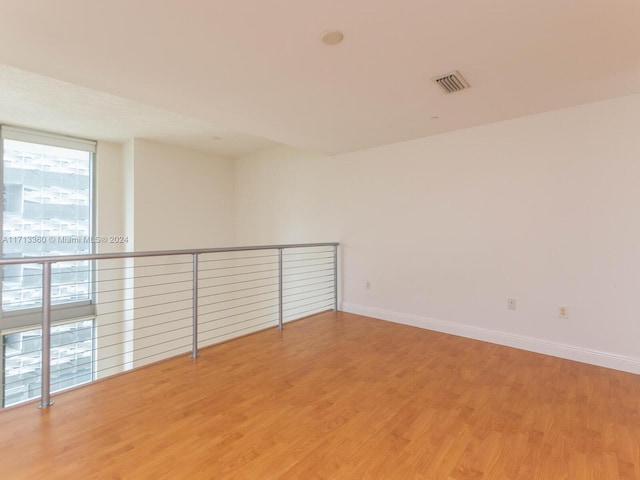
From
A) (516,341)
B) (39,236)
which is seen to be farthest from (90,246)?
(516,341)

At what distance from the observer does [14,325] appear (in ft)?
13.9

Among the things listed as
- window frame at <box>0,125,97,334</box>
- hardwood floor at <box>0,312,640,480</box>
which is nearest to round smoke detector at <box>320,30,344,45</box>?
hardwood floor at <box>0,312,640,480</box>

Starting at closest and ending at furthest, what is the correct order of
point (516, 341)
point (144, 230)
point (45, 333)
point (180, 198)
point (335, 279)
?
point (45, 333)
point (516, 341)
point (335, 279)
point (144, 230)
point (180, 198)

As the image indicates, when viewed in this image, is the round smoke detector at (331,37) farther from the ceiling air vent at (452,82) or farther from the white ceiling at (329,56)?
the ceiling air vent at (452,82)

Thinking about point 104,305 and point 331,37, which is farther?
point 104,305

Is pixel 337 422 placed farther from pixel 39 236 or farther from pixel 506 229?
pixel 39 236

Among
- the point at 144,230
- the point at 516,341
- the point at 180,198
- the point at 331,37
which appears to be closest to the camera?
Answer: the point at 331,37

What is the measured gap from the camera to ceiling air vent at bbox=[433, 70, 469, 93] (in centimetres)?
221

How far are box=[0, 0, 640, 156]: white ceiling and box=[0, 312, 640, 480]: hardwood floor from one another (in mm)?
2133

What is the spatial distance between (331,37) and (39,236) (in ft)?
16.0

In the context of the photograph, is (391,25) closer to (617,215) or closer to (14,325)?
(617,215)

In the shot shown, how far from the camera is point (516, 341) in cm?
301

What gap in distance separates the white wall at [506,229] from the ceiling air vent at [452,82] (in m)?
1.00

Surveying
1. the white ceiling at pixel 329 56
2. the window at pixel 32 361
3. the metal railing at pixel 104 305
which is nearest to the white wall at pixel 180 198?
the metal railing at pixel 104 305
